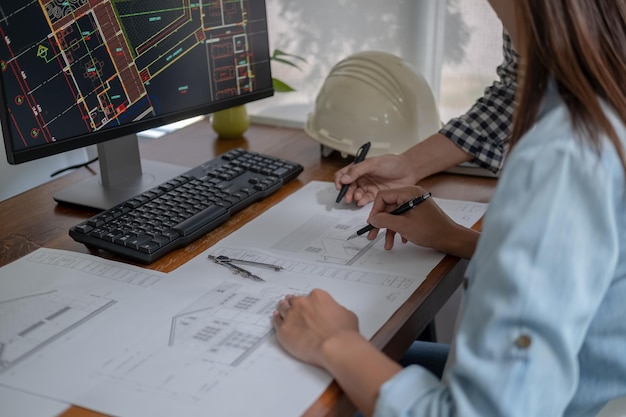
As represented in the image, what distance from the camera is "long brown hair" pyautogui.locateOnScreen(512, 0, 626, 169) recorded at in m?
0.67

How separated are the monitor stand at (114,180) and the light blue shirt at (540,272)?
0.80m

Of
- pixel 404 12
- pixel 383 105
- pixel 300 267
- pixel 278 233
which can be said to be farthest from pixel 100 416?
pixel 404 12

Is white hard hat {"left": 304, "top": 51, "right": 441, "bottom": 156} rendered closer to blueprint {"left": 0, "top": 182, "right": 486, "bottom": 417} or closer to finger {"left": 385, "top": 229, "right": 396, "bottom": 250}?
blueprint {"left": 0, "top": 182, "right": 486, "bottom": 417}

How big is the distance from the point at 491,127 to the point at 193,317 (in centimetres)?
75

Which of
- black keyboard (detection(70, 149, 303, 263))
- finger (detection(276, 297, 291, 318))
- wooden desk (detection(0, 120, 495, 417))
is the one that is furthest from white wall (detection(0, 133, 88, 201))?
finger (detection(276, 297, 291, 318))

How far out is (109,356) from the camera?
0.84 m

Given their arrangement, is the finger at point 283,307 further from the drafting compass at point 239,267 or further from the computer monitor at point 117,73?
the computer monitor at point 117,73

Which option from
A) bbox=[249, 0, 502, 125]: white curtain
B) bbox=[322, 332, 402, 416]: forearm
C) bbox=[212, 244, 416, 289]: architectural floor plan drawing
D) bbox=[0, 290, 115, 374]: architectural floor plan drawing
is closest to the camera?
bbox=[322, 332, 402, 416]: forearm

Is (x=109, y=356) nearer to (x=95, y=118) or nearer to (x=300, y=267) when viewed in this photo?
(x=300, y=267)

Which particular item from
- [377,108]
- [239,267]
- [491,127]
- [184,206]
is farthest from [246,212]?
[491,127]

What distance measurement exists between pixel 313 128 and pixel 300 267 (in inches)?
22.6

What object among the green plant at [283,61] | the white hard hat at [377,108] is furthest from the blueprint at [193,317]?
the green plant at [283,61]

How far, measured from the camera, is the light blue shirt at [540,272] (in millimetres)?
623

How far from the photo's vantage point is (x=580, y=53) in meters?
0.68
